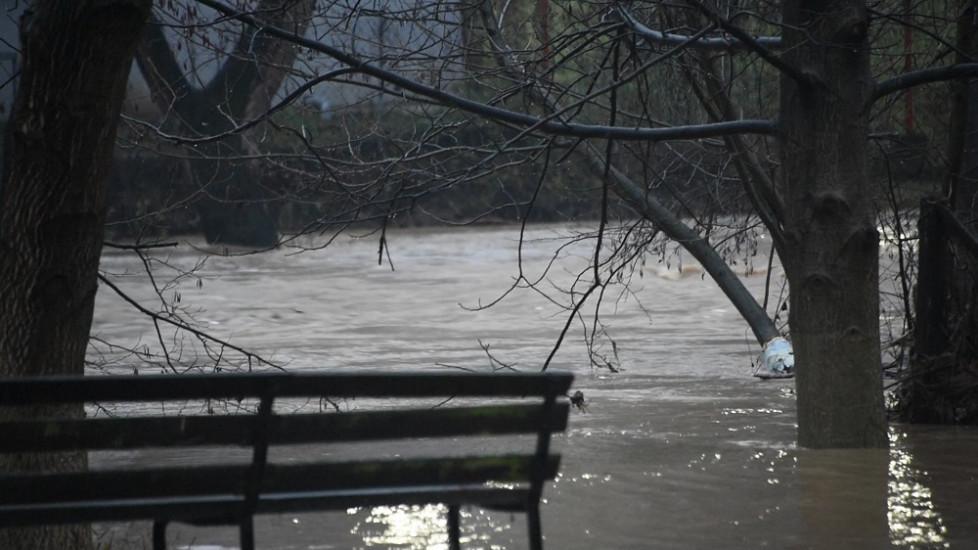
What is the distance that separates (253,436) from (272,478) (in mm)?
175

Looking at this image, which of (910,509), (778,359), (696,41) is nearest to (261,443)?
(910,509)

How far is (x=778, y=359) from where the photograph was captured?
42.2 ft

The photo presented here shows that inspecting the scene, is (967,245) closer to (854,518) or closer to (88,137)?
(854,518)

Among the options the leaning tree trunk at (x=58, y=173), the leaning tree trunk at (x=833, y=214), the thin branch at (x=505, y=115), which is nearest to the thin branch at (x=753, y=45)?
the leaning tree trunk at (x=833, y=214)

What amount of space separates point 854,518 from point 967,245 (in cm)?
304

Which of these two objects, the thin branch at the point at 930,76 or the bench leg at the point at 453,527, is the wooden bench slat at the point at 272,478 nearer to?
the bench leg at the point at 453,527

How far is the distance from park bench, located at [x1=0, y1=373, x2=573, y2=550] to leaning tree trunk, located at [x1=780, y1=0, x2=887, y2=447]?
12.9 feet

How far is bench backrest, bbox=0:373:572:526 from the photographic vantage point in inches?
157

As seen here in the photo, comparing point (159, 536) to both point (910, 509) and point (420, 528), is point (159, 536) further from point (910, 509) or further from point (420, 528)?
point (910, 509)

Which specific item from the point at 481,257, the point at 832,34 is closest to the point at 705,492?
the point at 832,34

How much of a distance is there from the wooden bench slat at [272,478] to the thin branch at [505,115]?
9.57 feet

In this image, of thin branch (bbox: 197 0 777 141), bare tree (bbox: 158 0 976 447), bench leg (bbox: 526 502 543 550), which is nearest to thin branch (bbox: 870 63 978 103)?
bare tree (bbox: 158 0 976 447)

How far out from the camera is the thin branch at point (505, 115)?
6887 mm

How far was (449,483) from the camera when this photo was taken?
4.42 metres
